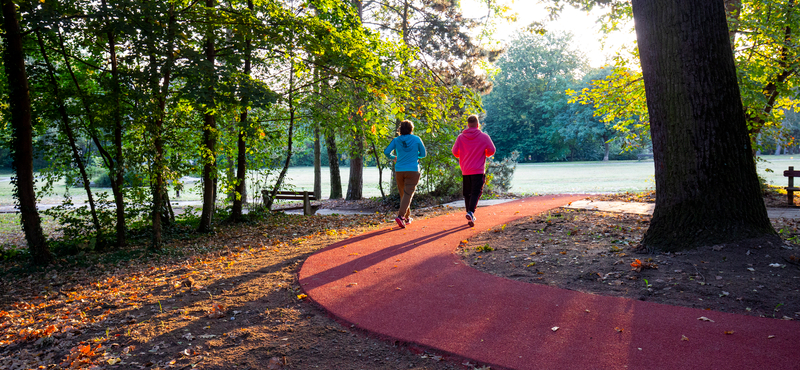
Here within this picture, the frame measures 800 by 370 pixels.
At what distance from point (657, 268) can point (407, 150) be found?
4604 mm

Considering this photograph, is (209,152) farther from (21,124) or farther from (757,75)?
(757,75)

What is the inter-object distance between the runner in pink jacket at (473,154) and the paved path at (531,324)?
2877mm

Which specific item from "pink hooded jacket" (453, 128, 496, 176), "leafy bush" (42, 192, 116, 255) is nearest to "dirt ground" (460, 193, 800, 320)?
"pink hooded jacket" (453, 128, 496, 176)

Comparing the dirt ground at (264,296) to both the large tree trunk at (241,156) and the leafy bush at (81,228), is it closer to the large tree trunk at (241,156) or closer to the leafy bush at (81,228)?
the leafy bush at (81,228)

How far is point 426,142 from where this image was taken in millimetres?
15430

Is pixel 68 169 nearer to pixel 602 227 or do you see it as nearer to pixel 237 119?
pixel 237 119

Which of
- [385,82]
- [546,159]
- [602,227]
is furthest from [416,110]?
[546,159]

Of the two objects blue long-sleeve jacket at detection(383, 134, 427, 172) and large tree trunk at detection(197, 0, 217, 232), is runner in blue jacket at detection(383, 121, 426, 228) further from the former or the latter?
large tree trunk at detection(197, 0, 217, 232)

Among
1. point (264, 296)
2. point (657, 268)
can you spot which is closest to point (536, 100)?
point (657, 268)

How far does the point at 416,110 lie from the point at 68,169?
7608 mm

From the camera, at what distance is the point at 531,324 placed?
3.78 metres

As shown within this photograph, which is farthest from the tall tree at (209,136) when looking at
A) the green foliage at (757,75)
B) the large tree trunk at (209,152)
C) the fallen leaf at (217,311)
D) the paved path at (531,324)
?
the green foliage at (757,75)

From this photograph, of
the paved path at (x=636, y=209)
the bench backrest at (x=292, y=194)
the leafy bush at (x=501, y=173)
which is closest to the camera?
the paved path at (x=636, y=209)

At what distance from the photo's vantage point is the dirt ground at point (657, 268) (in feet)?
13.3
